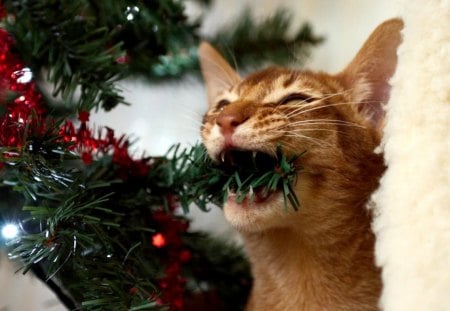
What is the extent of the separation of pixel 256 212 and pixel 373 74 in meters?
0.28

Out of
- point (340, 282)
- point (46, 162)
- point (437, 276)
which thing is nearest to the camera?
point (437, 276)

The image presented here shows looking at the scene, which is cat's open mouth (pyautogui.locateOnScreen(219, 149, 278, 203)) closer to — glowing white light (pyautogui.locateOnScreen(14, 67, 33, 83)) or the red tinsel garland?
the red tinsel garland

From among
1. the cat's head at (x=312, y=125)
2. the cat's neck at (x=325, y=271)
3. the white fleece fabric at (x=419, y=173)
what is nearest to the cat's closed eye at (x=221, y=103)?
the cat's head at (x=312, y=125)

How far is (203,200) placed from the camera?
71 centimetres

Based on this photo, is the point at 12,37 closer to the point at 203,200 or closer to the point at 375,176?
the point at 203,200

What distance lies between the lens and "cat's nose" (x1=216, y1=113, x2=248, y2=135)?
63cm

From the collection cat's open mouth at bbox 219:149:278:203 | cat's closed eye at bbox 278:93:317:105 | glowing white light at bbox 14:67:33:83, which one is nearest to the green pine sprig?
cat's open mouth at bbox 219:149:278:203

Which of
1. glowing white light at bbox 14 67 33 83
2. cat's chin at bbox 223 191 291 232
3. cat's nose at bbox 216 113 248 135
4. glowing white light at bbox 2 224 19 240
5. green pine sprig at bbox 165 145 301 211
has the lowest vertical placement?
glowing white light at bbox 2 224 19 240

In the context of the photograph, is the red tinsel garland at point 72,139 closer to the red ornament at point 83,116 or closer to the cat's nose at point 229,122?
the red ornament at point 83,116

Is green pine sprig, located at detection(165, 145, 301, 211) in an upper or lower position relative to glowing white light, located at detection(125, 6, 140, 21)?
lower

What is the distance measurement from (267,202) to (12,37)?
17.0 inches

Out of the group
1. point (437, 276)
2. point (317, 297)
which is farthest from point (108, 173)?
point (437, 276)

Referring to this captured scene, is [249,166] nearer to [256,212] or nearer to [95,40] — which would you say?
[256,212]

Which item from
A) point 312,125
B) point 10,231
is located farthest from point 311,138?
point 10,231
